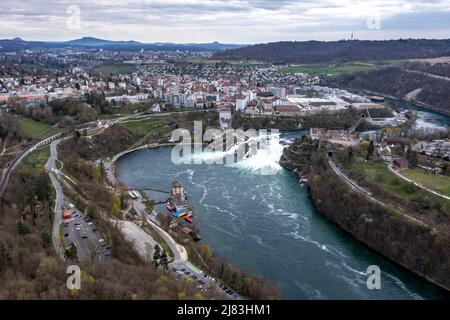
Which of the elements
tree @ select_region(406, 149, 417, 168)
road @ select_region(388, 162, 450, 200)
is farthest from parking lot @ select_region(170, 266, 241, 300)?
tree @ select_region(406, 149, 417, 168)

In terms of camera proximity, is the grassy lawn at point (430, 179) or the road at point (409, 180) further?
the grassy lawn at point (430, 179)

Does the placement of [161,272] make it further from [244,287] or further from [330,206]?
[330,206]

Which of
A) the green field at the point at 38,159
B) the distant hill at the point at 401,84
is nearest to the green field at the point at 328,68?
the distant hill at the point at 401,84

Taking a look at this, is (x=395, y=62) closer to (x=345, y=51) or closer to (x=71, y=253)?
(x=345, y=51)

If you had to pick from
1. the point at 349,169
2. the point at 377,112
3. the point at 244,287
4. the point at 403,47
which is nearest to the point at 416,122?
the point at 377,112

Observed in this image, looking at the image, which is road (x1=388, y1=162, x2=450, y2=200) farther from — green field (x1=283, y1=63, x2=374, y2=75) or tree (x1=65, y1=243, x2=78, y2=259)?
green field (x1=283, y1=63, x2=374, y2=75)

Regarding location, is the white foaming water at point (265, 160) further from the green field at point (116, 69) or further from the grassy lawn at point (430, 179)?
the green field at point (116, 69)
